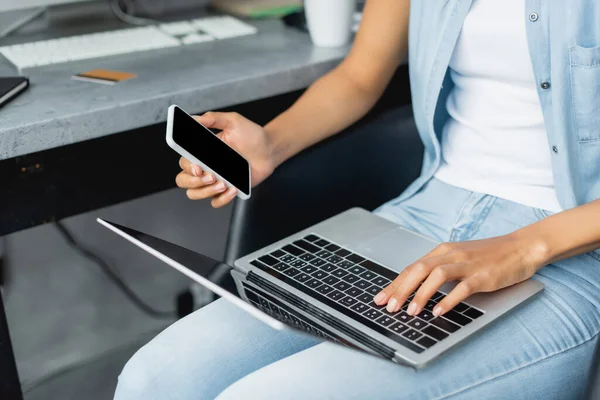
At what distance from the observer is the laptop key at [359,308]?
2.56ft

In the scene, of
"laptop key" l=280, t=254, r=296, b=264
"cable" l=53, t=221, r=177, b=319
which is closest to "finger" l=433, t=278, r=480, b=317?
"laptop key" l=280, t=254, r=296, b=264

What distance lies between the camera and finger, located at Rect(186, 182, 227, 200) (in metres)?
0.88

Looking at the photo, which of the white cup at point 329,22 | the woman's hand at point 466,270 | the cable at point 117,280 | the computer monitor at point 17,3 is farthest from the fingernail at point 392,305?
the cable at point 117,280

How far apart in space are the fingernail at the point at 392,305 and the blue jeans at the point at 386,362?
54 mm

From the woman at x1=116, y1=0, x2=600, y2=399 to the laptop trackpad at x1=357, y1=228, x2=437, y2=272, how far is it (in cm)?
5

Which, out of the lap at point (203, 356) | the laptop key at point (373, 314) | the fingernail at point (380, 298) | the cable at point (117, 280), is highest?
the fingernail at point (380, 298)

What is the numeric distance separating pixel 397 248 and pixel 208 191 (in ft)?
0.77

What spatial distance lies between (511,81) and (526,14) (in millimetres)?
88

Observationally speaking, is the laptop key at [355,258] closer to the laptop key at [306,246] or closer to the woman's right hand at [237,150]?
the laptop key at [306,246]

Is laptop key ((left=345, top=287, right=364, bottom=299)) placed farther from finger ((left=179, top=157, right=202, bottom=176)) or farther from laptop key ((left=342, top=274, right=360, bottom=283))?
finger ((left=179, top=157, right=202, bottom=176))

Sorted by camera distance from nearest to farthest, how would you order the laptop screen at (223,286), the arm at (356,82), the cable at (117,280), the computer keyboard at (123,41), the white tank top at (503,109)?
1. the laptop screen at (223,286)
2. the white tank top at (503,109)
3. the arm at (356,82)
4. the computer keyboard at (123,41)
5. the cable at (117,280)

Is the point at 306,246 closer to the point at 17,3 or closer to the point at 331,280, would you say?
the point at 331,280

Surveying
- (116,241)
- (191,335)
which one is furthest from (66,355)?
(191,335)

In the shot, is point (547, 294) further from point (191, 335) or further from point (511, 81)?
point (191, 335)
